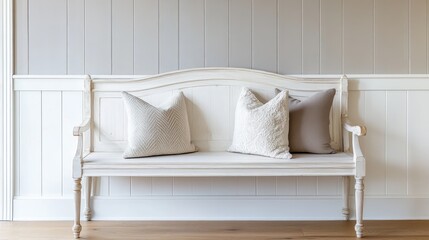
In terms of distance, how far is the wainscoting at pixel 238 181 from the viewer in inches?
112

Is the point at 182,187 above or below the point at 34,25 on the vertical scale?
below

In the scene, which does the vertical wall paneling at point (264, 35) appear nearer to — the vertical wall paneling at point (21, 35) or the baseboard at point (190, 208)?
the baseboard at point (190, 208)

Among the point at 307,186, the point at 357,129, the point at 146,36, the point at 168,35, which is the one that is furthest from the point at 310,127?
the point at 146,36

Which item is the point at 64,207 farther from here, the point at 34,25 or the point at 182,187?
the point at 34,25

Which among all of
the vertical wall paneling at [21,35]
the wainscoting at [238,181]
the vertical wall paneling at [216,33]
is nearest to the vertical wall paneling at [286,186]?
the wainscoting at [238,181]

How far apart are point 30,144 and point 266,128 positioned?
1496 millimetres

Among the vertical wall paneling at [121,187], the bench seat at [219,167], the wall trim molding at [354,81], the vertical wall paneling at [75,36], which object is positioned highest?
the vertical wall paneling at [75,36]

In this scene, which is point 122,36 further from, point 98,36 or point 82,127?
point 82,127

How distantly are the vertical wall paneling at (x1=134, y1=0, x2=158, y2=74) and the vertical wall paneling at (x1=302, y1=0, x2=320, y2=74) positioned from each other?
3.05 ft

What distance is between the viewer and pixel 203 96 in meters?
2.83

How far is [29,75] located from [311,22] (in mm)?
1802

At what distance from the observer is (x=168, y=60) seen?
2865 millimetres

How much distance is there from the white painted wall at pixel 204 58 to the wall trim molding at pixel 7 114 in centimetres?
5

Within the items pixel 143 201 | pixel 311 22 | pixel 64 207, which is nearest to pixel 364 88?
pixel 311 22
